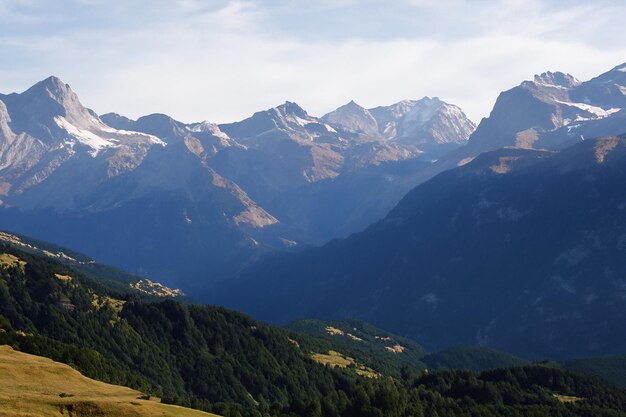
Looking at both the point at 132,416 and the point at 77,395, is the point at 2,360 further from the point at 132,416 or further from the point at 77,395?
the point at 132,416

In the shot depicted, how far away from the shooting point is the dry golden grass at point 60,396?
527 ft

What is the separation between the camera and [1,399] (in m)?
160

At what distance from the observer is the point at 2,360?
19188 centimetres

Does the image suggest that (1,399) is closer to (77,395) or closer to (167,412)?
(77,395)

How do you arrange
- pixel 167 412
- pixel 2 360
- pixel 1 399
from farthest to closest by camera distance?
pixel 2 360
pixel 167 412
pixel 1 399

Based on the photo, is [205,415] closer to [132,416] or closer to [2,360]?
[132,416]

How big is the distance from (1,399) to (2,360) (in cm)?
3438

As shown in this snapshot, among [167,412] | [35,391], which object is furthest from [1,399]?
[167,412]

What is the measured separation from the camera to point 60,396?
562 feet

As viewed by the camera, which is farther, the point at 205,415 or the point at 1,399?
the point at 205,415

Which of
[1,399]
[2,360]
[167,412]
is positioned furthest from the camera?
[2,360]

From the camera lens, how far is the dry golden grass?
16062 centimetres

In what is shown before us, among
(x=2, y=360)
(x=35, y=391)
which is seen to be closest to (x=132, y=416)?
(x=35, y=391)

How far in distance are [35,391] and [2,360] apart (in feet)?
72.6
